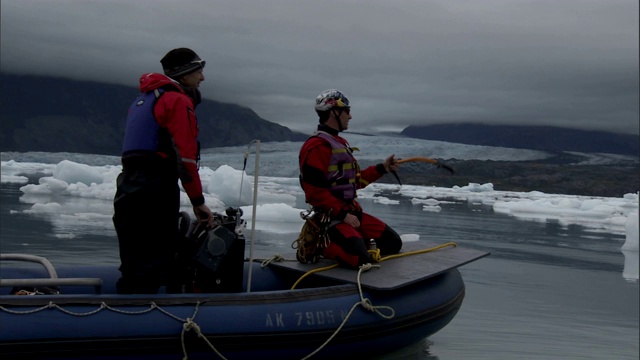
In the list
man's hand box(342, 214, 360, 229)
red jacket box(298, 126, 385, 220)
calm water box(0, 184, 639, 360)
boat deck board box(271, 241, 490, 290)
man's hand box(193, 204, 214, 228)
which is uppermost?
red jacket box(298, 126, 385, 220)

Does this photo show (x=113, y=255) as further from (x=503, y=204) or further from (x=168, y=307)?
(x=503, y=204)

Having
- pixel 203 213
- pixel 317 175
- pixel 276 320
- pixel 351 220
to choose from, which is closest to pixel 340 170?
pixel 317 175

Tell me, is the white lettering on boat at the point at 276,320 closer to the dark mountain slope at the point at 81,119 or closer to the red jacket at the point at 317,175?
the red jacket at the point at 317,175

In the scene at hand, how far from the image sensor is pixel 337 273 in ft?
13.2

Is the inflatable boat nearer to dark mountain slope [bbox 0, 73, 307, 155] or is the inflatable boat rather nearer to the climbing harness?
the climbing harness

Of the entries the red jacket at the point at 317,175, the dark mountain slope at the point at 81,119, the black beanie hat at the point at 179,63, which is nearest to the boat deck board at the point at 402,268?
the red jacket at the point at 317,175

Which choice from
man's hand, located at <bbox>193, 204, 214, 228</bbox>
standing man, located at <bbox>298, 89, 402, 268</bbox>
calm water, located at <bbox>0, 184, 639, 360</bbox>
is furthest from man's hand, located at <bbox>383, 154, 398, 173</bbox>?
man's hand, located at <bbox>193, 204, 214, 228</bbox>

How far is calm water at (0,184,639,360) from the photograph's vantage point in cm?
453

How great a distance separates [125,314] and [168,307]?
0.68 feet

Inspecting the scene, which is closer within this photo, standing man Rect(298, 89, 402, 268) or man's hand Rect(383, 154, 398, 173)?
standing man Rect(298, 89, 402, 268)

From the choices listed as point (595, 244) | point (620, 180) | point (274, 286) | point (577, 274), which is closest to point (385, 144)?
point (620, 180)

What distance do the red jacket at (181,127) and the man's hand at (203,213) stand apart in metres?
0.15

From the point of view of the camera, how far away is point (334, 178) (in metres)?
4.16

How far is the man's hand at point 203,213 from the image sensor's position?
342 cm
